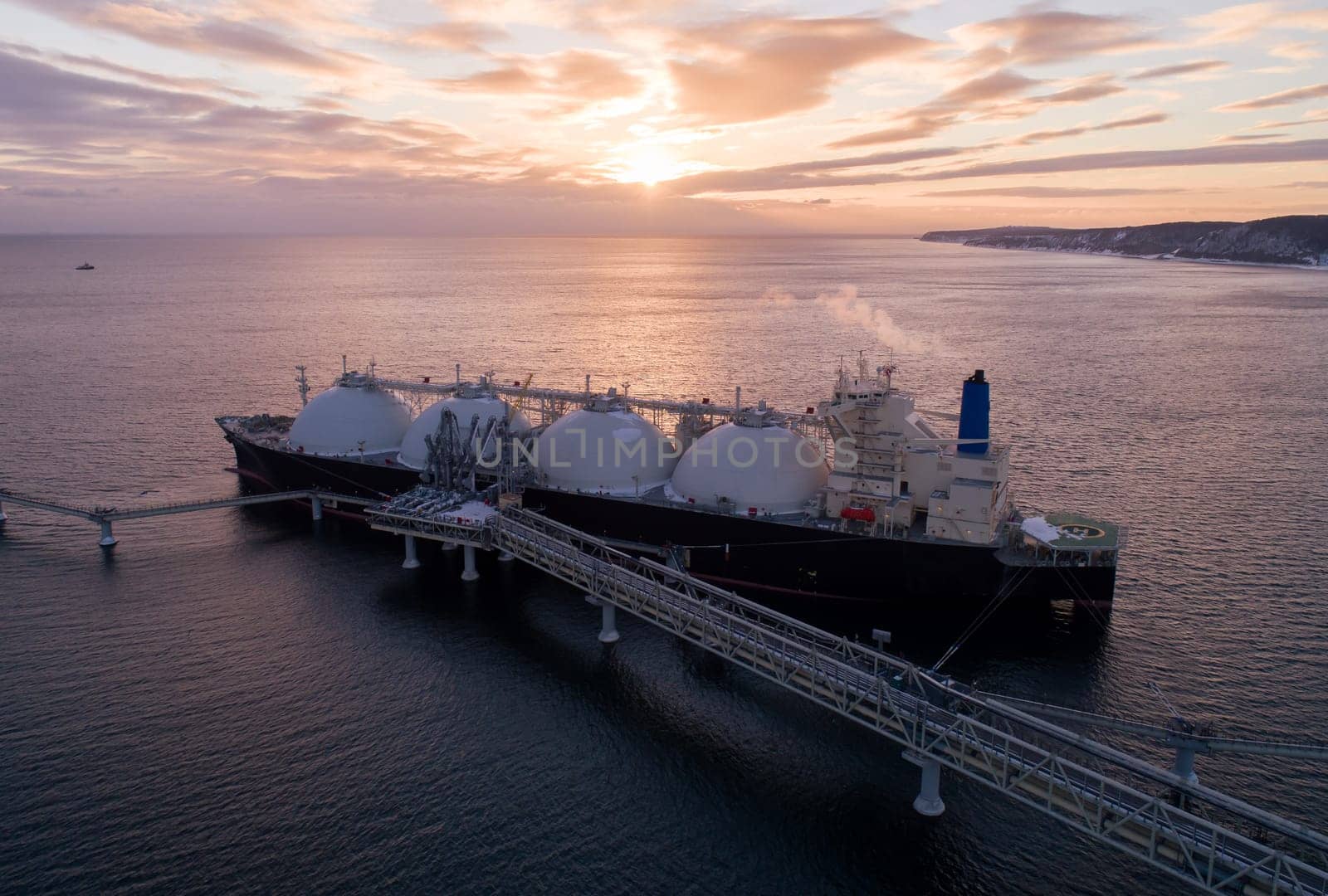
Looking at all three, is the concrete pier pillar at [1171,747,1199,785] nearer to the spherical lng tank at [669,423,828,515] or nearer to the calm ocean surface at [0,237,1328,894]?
the calm ocean surface at [0,237,1328,894]

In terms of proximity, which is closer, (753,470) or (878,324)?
(753,470)

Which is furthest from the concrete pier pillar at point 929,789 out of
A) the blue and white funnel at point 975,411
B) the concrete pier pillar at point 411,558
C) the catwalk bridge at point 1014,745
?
the concrete pier pillar at point 411,558

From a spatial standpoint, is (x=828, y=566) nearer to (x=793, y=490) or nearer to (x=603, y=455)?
(x=793, y=490)

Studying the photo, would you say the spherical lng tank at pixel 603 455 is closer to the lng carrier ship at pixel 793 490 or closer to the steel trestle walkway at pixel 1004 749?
the lng carrier ship at pixel 793 490

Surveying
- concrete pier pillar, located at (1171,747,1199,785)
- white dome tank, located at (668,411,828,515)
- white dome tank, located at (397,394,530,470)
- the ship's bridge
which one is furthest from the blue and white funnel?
white dome tank, located at (397,394,530,470)

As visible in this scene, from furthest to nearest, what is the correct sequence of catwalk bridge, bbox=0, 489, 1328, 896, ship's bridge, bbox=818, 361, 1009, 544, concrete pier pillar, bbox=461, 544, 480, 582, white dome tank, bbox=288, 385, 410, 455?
white dome tank, bbox=288, 385, 410, 455, concrete pier pillar, bbox=461, 544, 480, 582, ship's bridge, bbox=818, 361, 1009, 544, catwalk bridge, bbox=0, 489, 1328, 896

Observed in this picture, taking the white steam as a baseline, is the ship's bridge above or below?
below

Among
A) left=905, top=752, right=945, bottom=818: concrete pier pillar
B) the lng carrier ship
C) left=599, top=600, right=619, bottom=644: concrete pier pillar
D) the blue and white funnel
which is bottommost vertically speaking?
left=905, top=752, right=945, bottom=818: concrete pier pillar

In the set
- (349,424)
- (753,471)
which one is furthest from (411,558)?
(753,471)

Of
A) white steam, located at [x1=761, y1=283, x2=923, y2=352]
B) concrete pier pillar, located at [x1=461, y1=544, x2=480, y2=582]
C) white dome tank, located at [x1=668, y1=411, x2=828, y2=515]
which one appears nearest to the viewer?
white dome tank, located at [x1=668, y1=411, x2=828, y2=515]
